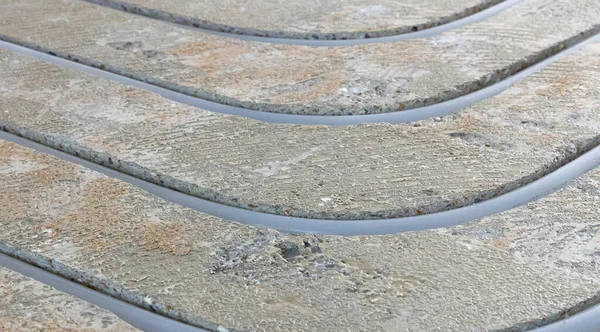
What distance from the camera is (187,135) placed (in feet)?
7.07

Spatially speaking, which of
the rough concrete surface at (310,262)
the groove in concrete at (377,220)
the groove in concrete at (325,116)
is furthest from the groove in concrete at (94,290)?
the groove in concrete at (325,116)

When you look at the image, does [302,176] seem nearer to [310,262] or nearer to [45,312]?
[310,262]

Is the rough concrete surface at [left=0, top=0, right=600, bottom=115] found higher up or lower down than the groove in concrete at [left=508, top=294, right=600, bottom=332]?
higher up

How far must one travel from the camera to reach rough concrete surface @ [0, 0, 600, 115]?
2.34 metres

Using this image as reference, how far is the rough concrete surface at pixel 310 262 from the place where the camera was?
159 cm

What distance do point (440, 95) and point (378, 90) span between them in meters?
0.18

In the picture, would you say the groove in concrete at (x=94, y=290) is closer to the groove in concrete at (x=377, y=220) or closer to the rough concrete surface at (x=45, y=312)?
the rough concrete surface at (x=45, y=312)

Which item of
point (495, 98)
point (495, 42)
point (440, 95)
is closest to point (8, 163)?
point (440, 95)

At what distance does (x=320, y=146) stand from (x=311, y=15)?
0.86m

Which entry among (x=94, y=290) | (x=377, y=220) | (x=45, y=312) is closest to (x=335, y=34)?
(x=377, y=220)

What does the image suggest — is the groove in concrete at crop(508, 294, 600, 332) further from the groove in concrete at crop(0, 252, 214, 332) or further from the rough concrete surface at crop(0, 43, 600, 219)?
the groove in concrete at crop(0, 252, 214, 332)

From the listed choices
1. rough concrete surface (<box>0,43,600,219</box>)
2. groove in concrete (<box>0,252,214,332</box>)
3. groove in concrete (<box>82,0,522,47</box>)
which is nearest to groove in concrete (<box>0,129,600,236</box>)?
rough concrete surface (<box>0,43,600,219</box>)

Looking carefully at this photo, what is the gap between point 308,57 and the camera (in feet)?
8.36

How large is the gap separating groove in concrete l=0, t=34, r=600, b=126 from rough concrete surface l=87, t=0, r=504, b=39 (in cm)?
42
